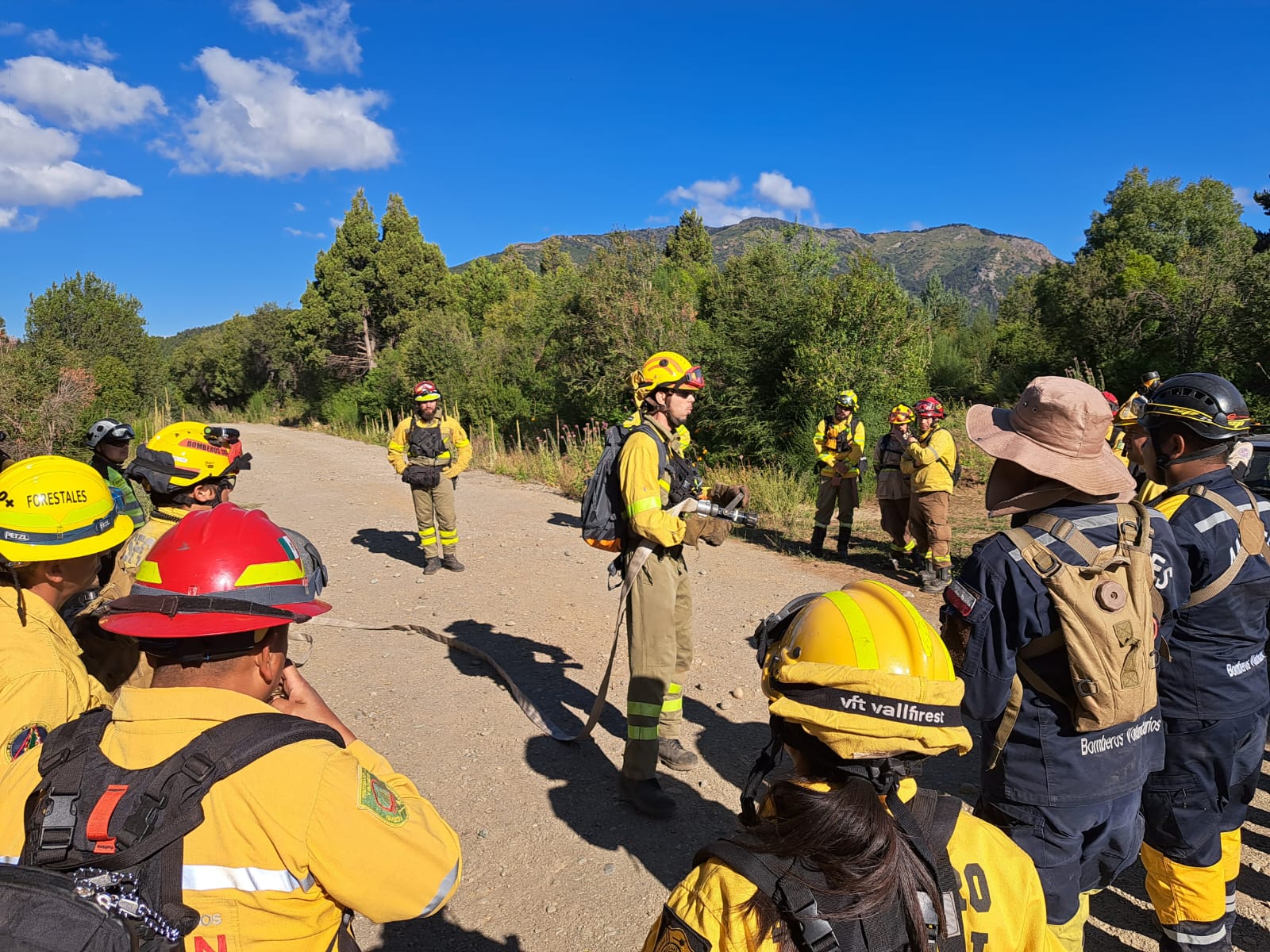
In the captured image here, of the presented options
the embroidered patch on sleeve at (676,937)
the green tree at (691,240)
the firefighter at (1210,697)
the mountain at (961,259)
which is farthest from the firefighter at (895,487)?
the mountain at (961,259)

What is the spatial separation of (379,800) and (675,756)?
10.7 feet

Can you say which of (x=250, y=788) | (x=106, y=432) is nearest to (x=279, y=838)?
(x=250, y=788)

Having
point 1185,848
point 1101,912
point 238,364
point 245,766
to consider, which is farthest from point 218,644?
point 238,364

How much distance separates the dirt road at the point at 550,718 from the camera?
3.21 m

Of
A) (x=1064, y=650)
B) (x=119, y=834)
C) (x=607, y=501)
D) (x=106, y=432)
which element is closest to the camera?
(x=119, y=834)

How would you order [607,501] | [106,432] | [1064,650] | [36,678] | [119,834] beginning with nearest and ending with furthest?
[119,834] → [36,678] → [1064,650] → [607,501] → [106,432]

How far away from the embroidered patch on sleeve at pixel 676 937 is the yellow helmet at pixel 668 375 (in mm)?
2881

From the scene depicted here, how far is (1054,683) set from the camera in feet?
6.75

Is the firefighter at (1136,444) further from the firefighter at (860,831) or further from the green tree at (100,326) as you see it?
the green tree at (100,326)

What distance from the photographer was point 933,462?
8.24 metres

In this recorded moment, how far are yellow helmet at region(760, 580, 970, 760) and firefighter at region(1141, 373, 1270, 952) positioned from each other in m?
1.86

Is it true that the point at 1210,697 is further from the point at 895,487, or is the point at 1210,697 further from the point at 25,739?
the point at 895,487

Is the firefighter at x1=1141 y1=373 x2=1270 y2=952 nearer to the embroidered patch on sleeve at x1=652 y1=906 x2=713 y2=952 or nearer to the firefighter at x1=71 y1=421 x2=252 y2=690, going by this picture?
the embroidered patch on sleeve at x1=652 y1=906 x2=713 y2=952

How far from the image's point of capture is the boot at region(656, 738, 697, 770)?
4.30 m
